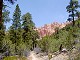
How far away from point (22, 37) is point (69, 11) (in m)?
19.6

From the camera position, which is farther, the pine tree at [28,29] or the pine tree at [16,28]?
the pine tree at [28,29]

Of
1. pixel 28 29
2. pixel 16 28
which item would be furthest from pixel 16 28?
pixel 28 29

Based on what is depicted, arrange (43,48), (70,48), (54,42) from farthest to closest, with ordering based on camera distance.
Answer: (43,48)
(54,42)
(70,48)

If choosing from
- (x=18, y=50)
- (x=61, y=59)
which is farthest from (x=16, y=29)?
(x=61, y=59)

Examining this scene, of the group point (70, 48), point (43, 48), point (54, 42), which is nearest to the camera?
point (70, 48)

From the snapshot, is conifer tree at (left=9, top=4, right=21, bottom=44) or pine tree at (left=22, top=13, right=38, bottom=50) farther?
pine tree at (left=22, top=13, right=38, bottom=50)

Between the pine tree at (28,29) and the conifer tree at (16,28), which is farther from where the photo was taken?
the pine tree at (28,29)

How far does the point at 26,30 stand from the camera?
76.2 metres

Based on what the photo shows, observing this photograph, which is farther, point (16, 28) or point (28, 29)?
point (28, 29)

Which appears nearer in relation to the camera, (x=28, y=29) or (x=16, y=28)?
(x=16, y=28)

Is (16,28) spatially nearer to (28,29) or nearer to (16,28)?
(16,28)

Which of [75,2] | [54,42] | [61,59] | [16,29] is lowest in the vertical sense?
[61,59]

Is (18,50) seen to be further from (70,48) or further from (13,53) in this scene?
(70,48)

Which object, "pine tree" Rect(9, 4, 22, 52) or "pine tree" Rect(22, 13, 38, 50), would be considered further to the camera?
"pine tree" Rect(22, 13, 38, 50)
